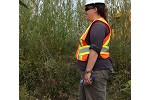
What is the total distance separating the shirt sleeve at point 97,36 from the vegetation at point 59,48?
2.00 meters

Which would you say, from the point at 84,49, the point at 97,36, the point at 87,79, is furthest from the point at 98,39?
the point at 87,79

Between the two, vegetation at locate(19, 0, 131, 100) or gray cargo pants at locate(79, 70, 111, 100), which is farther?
vegetation at locate(19, 0, 131, 100)

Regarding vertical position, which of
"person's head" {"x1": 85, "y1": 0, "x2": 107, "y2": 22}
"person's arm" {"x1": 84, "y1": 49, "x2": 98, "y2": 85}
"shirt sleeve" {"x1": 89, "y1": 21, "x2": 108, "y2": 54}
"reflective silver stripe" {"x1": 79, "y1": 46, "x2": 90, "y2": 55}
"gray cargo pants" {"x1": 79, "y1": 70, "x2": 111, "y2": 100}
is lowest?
"gray cargo pants" {"x1": 79, "y1": 70, "x2": 111, "y2": 100}

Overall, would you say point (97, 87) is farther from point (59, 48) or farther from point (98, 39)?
point (59, 48)

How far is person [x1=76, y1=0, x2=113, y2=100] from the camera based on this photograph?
285cm

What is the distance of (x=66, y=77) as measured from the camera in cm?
499

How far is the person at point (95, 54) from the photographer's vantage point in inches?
112

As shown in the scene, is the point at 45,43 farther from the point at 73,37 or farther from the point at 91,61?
the point at 91,61

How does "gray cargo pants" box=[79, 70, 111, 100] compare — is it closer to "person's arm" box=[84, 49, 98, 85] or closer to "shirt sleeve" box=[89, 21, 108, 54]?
"person's arm" box=[84, 49, 98, 85]

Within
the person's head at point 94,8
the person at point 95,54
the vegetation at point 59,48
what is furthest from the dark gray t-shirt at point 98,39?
the vegetation at point 59,48

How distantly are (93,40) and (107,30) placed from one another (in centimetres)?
17

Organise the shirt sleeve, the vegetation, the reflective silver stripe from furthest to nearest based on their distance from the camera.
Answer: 1. the vegetation
2. the reflective silver stripe
3. the shirt sleeve

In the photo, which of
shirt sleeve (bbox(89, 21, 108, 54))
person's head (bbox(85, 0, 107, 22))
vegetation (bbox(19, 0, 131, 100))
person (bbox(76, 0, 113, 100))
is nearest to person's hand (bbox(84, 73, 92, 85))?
person (bbox(76, 0, 113, 100))

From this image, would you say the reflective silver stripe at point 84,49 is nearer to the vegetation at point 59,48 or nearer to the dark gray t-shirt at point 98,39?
the dark gray t-shirt at point 98,39
